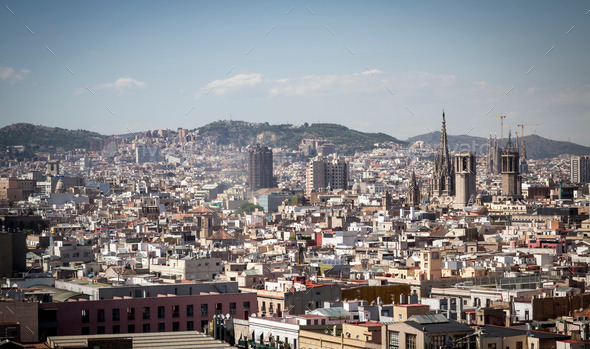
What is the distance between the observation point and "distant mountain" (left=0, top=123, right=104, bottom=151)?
473ft

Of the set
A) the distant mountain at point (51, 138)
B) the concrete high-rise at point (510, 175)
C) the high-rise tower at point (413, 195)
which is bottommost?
the high-rise tower at point (413, 195)

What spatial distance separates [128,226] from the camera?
101 meters

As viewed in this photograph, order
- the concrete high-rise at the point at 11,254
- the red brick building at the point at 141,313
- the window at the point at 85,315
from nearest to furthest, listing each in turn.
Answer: the red brick building at the point at 141,313, the window at the point at 85,315, the concrete high-rise at the point at 11,254

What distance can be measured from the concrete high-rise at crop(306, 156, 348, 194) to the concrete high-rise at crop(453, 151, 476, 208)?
4743 centimetres

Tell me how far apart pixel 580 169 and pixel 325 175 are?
3690 centimetres

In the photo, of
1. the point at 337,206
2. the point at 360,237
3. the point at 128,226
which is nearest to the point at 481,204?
the point at 337,206

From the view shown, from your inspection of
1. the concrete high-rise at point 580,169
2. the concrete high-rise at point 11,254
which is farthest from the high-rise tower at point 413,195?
the concrete high-rise at point 11,254

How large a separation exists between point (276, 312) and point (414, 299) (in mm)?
4002

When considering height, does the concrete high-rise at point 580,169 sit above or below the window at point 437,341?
above

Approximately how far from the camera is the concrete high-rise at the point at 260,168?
191125mm

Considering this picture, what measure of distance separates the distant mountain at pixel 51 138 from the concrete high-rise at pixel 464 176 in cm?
4506

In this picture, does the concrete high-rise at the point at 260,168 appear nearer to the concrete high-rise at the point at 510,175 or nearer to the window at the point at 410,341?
the concrete high-rise at the point at 510,175

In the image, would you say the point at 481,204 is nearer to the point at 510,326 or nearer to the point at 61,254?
the point at 61,254

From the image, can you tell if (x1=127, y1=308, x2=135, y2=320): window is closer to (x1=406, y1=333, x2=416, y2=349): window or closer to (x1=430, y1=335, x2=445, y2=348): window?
(x1=406, y1=333, x2=416, y2=349): window
